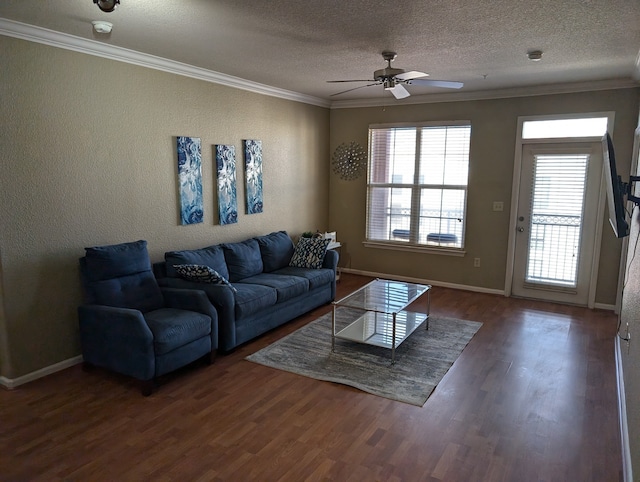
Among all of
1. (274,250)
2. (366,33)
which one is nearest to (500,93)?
(366,33)

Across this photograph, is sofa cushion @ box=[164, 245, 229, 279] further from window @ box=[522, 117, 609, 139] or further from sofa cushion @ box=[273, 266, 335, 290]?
window @ box=[522, 117, 609, 139]

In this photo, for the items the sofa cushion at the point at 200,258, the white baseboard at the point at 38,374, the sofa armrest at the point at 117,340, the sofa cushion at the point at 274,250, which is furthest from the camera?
the sofa cushion at the point at 274,250

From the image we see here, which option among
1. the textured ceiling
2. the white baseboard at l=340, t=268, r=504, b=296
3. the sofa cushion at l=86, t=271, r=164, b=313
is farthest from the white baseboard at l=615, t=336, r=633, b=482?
the sofa cushion at l=86, t=271, r=164, b=313

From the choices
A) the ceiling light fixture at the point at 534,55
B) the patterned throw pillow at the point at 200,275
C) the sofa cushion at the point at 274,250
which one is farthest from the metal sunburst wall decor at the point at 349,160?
the patterned throw pillow at the point at 200,275

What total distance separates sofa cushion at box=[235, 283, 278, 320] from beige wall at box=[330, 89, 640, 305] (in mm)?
2806

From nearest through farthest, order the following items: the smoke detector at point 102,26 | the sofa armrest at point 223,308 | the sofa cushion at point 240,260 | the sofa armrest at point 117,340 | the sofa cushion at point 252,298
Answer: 1. the smoke detector at point 102,26
2. the sofa armrest at point 117,340
3. the sofa armrest at point 223,308
4. the sofa cushion at point 252,298
5. the sofa cushion at point 240,260

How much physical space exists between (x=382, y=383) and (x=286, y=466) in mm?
1173

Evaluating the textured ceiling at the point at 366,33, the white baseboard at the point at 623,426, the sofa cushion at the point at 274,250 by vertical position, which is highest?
the textured ceiling at the point at 366,33

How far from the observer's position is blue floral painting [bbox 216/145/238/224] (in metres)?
4.83

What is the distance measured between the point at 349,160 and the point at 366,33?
138 inches

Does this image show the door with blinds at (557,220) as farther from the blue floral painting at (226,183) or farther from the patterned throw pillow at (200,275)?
the patterned throw pillow at (200,275)

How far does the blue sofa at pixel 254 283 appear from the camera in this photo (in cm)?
386

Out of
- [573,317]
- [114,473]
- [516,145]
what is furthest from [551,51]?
[114,473]

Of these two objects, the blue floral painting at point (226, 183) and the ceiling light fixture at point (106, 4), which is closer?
the ceiling light fixture at point (106, 4)
